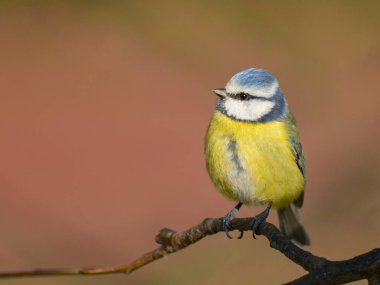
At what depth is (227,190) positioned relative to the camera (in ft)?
5.33

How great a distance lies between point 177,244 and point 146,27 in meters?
4.02

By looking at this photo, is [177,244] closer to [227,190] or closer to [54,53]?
A: [227,190]

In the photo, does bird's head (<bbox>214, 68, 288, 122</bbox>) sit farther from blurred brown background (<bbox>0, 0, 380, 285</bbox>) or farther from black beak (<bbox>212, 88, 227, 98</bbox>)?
blurred brown background (<bbox>0, 0, 380, 285</bbox>)

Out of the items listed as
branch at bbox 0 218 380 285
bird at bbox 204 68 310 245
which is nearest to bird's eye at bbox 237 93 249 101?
bird at bbox 204 68 310 245

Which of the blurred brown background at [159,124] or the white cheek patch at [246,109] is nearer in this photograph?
the white cheek patch at [246,109]

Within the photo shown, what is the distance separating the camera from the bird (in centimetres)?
155

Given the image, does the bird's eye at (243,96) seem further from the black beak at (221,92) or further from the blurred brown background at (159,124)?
the blurred brown background at (159,124)

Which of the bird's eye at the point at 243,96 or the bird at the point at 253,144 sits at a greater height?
the bird's eye at the point at 243,96

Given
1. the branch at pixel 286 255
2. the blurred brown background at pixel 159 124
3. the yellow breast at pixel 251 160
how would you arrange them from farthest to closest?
1. the blurred brown background at pixel 159 124
2. the yellow breast at pixel 251 160
3. the branch at pixel 286 255

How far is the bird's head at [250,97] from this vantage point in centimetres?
156

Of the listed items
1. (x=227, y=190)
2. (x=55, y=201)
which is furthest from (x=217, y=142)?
(x=55, y=201)

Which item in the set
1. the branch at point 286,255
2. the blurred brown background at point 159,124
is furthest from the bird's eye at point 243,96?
the blurred brown background at point 159,124

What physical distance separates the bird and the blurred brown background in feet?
2.54

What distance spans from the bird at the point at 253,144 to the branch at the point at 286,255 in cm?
46
